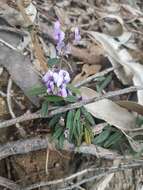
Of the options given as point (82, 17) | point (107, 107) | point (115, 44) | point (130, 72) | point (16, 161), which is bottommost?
point (16, 161)

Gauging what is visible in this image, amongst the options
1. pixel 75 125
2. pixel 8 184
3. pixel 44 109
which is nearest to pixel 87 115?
pixel 75 125

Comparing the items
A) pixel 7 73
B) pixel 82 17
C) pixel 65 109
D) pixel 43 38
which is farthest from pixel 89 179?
pixel 82 17

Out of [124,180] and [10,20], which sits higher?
[10,20]

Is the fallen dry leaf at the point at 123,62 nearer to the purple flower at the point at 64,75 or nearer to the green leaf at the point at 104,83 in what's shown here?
the green leaf at the point at 104,83

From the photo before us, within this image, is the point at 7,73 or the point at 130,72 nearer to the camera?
the point at 7,73

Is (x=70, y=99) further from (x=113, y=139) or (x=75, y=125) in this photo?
(x=113, y=139)

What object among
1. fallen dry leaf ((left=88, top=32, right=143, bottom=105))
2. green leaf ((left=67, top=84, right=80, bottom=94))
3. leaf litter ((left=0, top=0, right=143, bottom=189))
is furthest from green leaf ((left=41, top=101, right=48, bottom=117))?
fallen dry leaf ((left=88, top=32, right=143, bottom=105))

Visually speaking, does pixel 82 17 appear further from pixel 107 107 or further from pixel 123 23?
pixel 107 107

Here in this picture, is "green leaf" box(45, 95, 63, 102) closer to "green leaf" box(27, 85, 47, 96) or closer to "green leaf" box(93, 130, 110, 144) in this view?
"green leaf" box(27, 85, 47, 96)
